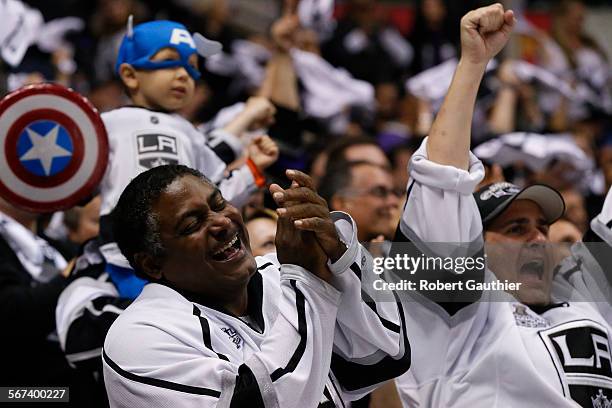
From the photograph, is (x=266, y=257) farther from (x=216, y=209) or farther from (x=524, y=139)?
(x=524, y=139)

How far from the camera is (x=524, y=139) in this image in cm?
575

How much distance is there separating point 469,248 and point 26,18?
9.01 feet

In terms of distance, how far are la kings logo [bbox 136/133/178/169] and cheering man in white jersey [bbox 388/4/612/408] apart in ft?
3.47

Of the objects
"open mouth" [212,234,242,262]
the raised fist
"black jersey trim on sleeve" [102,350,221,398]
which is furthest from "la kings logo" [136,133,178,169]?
"black jersey trim on sleeve" [102,350,221,398]

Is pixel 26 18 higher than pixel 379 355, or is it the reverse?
pixel 26 18

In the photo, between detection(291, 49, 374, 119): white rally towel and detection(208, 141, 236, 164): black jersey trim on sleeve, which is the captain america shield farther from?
detection(291, 49, 374, 119): white rally towel

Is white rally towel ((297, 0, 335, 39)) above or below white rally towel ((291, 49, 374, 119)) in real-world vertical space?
above

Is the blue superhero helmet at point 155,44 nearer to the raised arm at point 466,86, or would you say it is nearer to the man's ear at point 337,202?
the man's ear at point 337,202

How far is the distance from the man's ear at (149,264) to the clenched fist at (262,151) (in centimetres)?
121

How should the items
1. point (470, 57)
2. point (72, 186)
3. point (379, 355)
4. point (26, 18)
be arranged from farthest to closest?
point (26, 18) < point (72, 186) < point (470, 57) < point (379, 355)

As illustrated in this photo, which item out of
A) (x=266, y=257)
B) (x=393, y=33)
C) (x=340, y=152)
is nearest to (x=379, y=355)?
(x=266, y=257)

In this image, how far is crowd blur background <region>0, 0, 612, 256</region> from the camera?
5.00 meters

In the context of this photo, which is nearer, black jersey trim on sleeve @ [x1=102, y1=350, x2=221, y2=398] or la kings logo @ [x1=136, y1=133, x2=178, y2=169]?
black jersey trim on sleeve @ [x1=102, y1=350, x2=221, y2=398]

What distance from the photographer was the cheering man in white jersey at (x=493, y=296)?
296 centimetres
